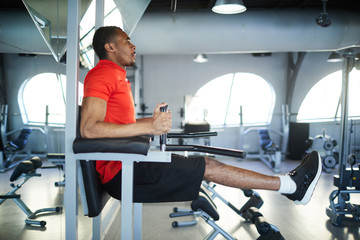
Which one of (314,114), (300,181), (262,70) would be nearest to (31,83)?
(300,181)

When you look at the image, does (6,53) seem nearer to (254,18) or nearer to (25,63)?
(25,63)

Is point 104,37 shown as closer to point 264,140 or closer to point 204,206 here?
point 204,206

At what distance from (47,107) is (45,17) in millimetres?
502

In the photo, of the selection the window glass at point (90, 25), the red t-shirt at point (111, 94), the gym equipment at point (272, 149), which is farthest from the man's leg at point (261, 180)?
the gym equipment at point (272, 149)

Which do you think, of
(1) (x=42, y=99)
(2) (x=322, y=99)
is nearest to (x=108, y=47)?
(1) (x=42, y=99)

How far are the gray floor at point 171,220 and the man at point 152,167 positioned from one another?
407 mm

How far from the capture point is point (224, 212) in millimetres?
3410

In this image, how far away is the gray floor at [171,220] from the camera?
1469 mm

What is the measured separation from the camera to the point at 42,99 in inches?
67.4

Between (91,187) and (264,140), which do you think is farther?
(264,140)

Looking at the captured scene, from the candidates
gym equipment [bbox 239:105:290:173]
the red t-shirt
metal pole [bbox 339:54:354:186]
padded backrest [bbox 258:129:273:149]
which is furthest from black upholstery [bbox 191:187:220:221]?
padded backrest [bbox 258:129:273:149]

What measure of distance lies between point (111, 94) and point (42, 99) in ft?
1.56

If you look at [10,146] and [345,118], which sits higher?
[345,118]

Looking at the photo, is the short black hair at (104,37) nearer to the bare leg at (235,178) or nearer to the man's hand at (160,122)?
the man's hand at (160,122)
